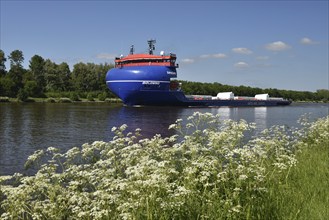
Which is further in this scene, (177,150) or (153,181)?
(177,150)

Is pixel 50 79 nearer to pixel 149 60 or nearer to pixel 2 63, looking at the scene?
pixel 2 63

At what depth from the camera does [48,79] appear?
4739 inches

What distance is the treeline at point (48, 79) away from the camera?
318 feet

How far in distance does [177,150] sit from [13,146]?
602 inches

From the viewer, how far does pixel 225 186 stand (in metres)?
6.68

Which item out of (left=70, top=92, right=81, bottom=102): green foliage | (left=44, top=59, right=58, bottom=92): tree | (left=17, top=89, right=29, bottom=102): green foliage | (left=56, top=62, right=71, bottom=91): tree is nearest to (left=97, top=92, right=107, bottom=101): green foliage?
(left=70, top=92, right=81, bottom=102): green foliage

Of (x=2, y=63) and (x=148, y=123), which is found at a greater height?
(x=2, y=63)

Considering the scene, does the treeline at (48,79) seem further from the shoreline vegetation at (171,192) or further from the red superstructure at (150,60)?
the shoreline vegetation at (171,192)

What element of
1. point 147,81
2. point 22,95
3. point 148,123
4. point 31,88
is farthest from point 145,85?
point 31,88

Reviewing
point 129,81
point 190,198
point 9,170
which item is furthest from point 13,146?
point 129,81

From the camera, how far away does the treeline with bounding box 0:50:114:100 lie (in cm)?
9700

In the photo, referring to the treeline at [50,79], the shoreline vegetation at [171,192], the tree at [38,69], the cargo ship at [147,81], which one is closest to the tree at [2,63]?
the treeline at [50,79]

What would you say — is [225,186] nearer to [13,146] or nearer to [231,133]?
[231,133]

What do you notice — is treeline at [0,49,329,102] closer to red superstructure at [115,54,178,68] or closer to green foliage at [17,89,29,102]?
green foliage at [17,89,29,102]
